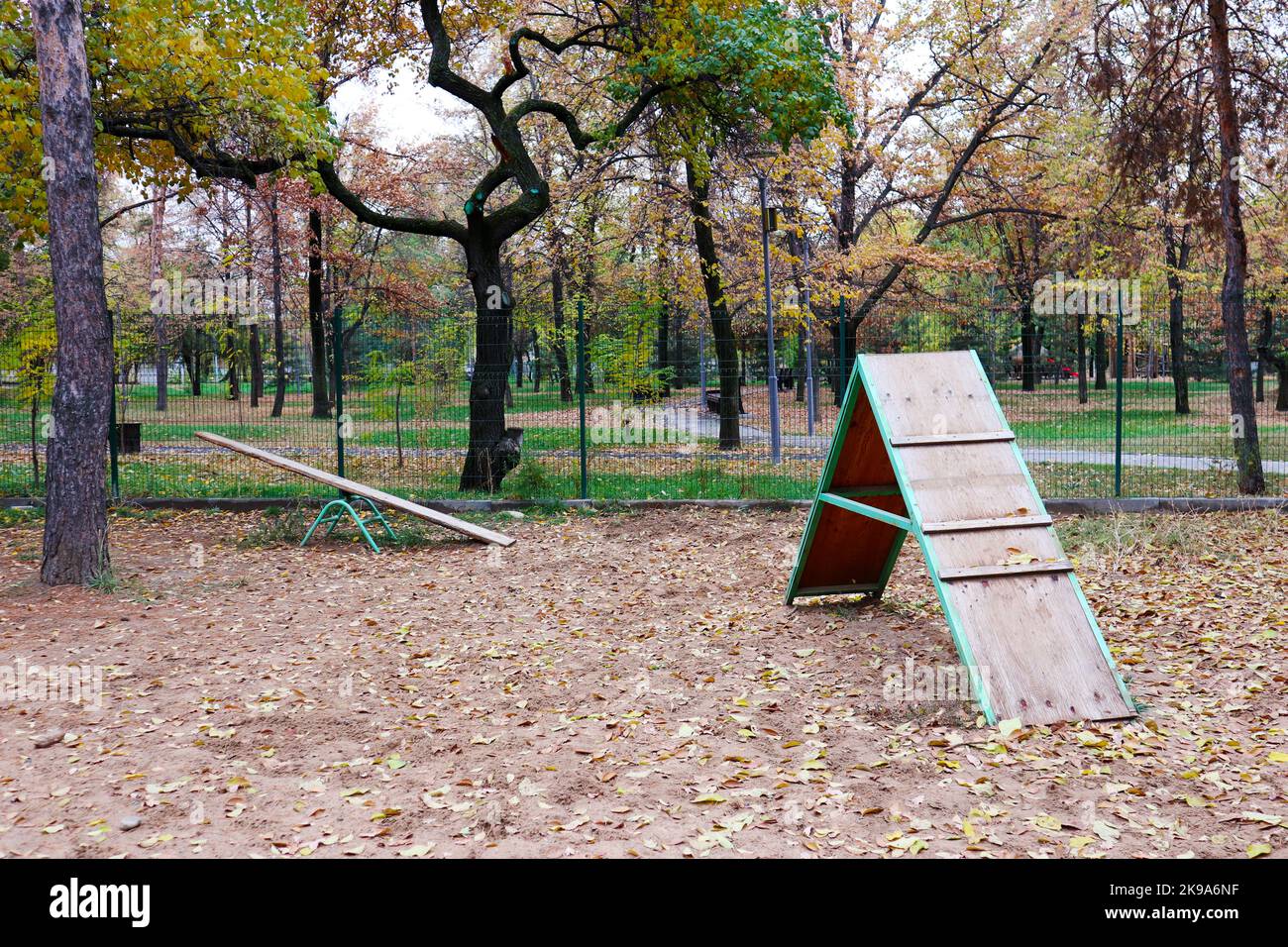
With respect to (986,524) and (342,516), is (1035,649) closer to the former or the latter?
(986,524)

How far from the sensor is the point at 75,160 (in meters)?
7.22

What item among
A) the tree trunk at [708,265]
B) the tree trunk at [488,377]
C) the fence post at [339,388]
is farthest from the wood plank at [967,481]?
the tree trunk at [708,265]

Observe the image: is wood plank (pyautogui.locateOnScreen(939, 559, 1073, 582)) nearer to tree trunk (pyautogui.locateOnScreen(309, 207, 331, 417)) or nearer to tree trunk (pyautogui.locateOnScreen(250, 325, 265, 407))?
tree trunk (pyautogui.locateOnScreen(309, 207, 331, 417))

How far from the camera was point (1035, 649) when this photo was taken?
4.69 m

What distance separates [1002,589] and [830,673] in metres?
1.06

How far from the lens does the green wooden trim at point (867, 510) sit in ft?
18.0

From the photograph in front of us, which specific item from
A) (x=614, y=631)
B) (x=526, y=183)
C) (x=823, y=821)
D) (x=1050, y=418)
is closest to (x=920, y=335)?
(x=1050, y=418)

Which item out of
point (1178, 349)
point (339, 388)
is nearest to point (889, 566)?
point (339, 388)

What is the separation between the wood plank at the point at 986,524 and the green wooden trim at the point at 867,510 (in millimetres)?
221

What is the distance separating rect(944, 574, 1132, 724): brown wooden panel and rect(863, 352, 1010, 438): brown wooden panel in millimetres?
1107

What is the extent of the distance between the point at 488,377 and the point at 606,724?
7838 mm

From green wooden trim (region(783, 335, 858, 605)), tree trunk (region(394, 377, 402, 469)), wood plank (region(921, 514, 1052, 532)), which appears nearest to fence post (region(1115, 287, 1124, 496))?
green wooden trim (region(783, 335, 858, 605))

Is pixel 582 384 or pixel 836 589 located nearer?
pixel 836 589

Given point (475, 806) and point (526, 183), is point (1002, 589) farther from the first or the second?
point (526, 183)
